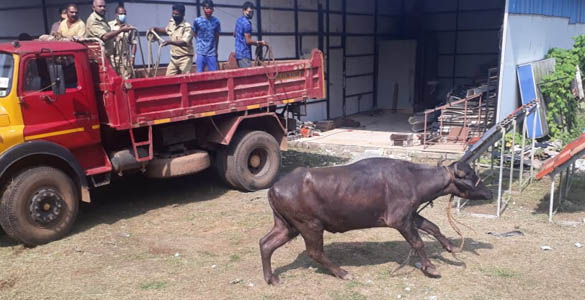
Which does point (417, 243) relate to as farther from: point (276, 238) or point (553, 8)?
point (553, 8)

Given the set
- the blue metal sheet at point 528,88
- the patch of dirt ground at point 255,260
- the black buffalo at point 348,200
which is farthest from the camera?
the blue metal sheet at point 528,88

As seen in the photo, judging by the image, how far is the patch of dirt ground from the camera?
4.70m

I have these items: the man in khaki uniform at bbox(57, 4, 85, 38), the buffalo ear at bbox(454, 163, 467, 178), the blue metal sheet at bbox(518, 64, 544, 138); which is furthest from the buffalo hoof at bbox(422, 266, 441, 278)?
the blue metal sheet at bbox(518, 64, 544, 138)

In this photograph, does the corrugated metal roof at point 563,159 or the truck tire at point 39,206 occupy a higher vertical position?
the corrugated metal roof at point 563,159

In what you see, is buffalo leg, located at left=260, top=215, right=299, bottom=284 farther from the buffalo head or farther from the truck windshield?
the truck windshield

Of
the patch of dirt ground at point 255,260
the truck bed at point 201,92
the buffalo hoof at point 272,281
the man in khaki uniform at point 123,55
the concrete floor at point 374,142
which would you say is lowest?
the patch of dirt ground at point 255,260

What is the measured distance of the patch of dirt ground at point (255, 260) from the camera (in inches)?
185

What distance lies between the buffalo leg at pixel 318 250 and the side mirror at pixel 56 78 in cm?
355

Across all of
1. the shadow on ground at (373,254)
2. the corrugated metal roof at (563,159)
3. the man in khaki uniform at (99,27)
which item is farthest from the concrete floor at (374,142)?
the man in khaki uniform at (99,27)

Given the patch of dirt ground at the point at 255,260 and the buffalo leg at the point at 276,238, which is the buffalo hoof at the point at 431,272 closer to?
the patch of dirt ground at the point at 255,260

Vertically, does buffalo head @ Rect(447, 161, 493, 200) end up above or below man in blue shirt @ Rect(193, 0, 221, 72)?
below

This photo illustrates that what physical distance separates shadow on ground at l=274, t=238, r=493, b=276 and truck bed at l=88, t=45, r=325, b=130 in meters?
→ 2.90

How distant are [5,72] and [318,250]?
425 cm

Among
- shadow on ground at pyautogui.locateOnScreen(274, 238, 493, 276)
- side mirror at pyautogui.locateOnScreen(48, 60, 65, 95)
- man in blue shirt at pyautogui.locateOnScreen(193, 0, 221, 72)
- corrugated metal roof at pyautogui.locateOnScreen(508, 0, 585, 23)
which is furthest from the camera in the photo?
corrugated metal roof at pyautogui.locateOnScreen(508, 0, 585, 23)
